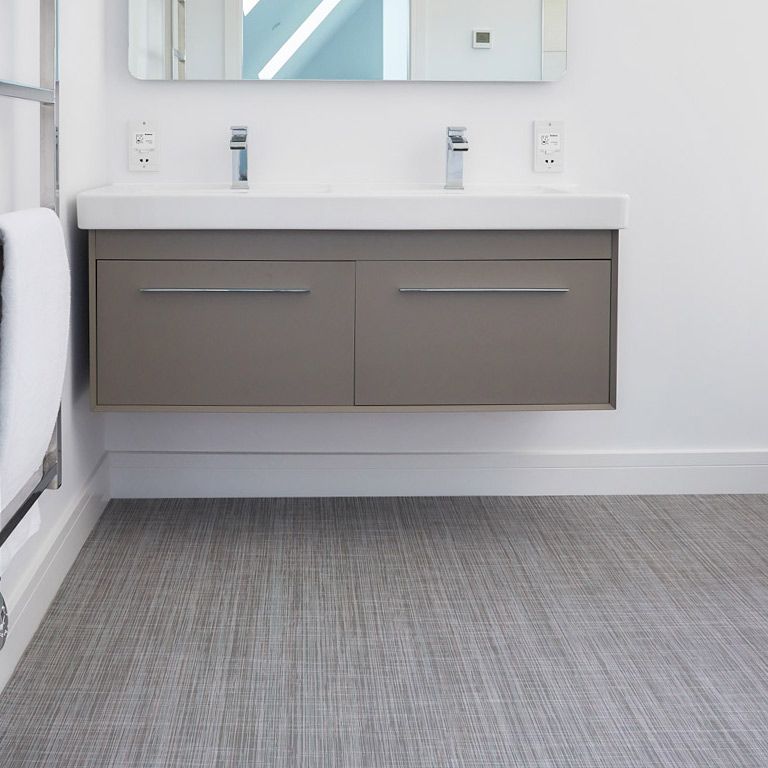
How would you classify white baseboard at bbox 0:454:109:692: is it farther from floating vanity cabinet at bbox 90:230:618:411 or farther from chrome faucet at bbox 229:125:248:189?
chrome faucet at bbox 229:125:248:189

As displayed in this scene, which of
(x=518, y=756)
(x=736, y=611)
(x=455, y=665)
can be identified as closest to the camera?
(x=518, y=756)

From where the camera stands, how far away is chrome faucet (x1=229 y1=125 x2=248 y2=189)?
2.60 metres

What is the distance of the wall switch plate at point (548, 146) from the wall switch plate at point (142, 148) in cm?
98

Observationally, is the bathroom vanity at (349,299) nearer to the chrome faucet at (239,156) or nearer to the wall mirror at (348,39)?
the chrome faucet at (239,156)

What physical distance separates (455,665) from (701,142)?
63.7 inches

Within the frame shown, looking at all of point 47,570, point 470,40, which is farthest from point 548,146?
point 47,570

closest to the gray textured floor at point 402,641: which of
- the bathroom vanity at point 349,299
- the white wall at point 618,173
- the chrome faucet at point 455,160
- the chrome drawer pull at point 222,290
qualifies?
the white wall at point 618,173

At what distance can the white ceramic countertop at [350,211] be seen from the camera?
226 cm

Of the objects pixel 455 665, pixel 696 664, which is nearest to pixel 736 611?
pixel 696 664

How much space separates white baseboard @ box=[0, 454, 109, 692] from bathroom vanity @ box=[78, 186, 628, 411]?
0.28m

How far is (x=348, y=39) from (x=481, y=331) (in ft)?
2.87

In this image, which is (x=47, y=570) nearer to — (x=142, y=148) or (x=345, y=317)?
(x=345, y=317)

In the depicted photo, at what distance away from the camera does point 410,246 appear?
7.60ft

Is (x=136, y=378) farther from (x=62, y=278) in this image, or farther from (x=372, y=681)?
(x=372, y=681)
